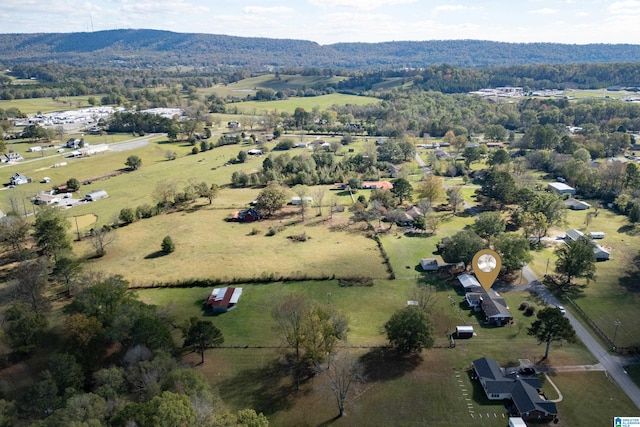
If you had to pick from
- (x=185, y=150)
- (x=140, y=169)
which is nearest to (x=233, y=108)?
(x=185, y=150)

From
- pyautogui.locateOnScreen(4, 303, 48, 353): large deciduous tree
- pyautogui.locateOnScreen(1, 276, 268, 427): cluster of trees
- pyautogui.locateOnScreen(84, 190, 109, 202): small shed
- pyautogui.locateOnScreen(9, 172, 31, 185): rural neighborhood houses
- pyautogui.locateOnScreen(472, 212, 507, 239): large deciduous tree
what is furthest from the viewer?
pyautogui.locateOnScreen(9, 172, 31, 185): rural neighborhood houses

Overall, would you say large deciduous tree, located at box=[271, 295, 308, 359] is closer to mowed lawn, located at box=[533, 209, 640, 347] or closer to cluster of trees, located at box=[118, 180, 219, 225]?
mowed lawn, located at box=[533, 209, 640, 347]

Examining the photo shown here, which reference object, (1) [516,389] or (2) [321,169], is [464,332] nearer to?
(1) [516,389]

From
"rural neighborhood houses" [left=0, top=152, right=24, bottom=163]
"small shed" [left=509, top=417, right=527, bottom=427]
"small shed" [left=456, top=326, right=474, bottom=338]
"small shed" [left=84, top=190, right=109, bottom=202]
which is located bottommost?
"small shed" [left=84, top=190, right=109, bottom=202]

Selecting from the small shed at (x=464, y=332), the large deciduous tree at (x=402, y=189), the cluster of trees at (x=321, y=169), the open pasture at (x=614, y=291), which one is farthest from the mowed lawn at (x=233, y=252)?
the open pasture at (x=614, y=291)

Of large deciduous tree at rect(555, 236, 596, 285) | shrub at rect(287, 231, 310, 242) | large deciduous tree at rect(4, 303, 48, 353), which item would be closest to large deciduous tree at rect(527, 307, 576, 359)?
large deciduous tree at rect(555, 236, 596, 285)

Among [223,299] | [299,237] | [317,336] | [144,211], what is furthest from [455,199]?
[144,211]

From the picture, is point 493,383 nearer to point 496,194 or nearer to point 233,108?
point 496,194
